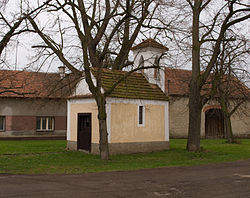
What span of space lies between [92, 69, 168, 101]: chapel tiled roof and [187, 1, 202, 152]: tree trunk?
6.20 ft

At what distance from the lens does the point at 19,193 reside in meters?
8.31

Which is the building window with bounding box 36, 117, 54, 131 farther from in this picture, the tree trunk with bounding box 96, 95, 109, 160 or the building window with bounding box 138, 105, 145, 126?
the tree trunk with bounding box 96, 95, 109, 160

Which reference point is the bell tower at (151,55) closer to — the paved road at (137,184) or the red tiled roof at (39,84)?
the red tiled roof at (39,84)

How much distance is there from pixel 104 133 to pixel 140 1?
651 cm

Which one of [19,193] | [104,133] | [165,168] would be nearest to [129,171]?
[165,168]

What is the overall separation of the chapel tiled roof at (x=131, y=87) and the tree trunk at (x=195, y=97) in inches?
74.4

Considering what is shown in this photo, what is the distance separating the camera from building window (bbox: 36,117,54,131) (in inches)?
1200

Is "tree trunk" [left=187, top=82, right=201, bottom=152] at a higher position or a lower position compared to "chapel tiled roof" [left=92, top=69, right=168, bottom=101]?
lower

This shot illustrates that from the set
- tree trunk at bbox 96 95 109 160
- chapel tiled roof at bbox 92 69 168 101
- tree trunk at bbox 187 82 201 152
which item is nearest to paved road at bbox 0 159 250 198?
tree trunk at bbox 96 95 109 160

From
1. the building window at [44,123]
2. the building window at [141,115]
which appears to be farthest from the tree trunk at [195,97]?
the building window at [44,123]

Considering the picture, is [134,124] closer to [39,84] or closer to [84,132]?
[84,132]

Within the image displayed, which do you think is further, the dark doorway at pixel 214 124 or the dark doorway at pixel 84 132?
the dark doorway at pixel 214 124

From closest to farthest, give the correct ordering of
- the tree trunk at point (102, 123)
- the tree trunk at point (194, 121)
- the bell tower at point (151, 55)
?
1. the tree trunk at point (102, 123)
2. the tree trunk at point (194, 121)
3. the bell tower at point (151, 55)

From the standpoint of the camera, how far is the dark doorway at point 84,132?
1844cm
